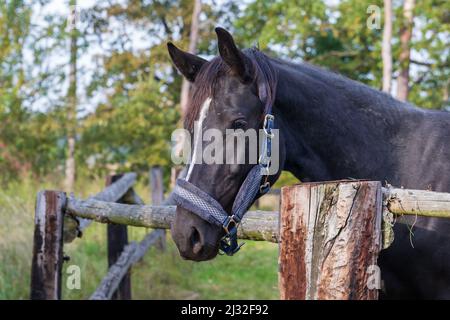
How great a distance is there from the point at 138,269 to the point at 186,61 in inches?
159

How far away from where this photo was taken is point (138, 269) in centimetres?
641

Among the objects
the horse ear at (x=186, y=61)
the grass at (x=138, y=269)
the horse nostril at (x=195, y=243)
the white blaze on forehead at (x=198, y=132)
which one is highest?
the horse ear at (x=186, y=61)

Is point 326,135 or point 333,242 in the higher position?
point 326,135

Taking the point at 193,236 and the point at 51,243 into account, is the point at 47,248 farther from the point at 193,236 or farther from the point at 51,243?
the point at 193,236

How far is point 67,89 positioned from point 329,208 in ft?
46.3

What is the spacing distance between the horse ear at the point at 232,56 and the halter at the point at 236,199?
122 mm

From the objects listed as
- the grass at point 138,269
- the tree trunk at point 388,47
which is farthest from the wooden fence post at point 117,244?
the tree trunk at point 388,47

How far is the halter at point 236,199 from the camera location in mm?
2359

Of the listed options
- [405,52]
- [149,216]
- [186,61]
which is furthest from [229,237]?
[405,52]

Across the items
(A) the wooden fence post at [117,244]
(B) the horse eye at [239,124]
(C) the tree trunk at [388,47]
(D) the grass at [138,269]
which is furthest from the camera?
(C) the tree trunk at [388,47]

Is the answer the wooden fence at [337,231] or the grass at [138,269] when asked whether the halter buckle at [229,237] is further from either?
the grass at [138,269]

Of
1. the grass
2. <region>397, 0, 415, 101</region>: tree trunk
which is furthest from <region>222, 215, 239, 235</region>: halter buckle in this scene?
<region>397, 0, 415, 101</region>: tree trunk

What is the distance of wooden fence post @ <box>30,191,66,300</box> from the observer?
12.9ft
